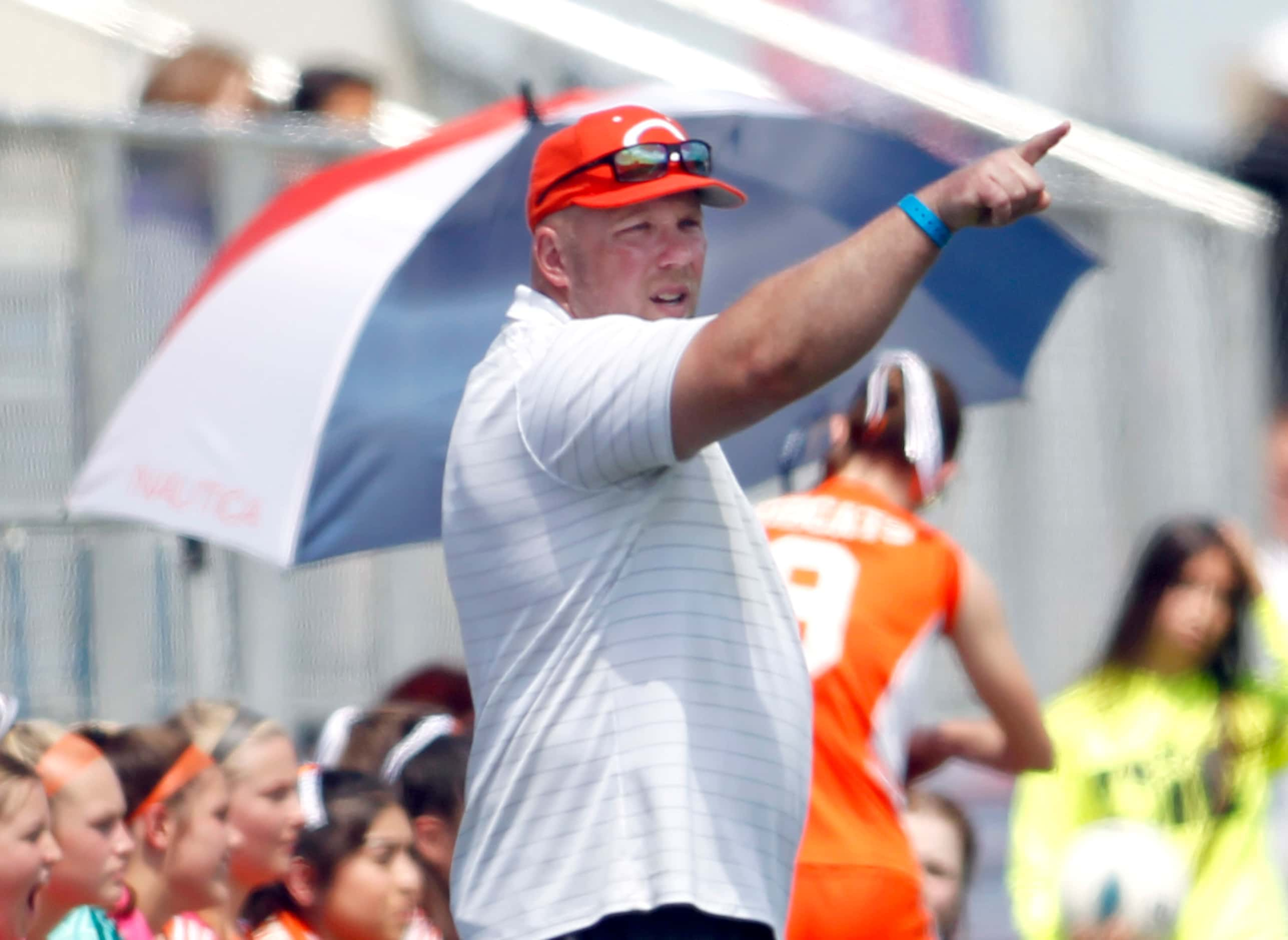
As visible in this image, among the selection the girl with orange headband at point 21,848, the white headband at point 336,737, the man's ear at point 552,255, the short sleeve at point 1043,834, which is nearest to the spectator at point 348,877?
the white headband at point 336,737

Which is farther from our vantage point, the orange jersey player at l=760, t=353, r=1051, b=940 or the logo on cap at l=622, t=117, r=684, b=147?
the orange jersey player at l=760, t=353, r=1051, b=940

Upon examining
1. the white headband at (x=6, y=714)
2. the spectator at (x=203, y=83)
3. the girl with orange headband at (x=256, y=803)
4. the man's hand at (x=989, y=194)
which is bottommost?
the girl with orange headband at (x=256, y=803)

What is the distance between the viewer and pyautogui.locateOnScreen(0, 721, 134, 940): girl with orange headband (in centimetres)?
436

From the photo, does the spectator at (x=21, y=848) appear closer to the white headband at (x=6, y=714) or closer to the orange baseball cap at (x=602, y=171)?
the white headband at (x=6, y=714)

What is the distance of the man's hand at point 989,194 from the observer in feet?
7.59

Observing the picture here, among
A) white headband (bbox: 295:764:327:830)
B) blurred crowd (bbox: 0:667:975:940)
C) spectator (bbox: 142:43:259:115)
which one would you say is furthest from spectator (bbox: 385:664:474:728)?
spectator (bbox: 142:43:259:115)

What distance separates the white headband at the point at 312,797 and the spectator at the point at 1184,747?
1.55m

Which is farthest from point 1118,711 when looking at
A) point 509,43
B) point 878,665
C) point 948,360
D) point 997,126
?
point 509,43

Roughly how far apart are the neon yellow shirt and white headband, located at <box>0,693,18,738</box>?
7.22 ft

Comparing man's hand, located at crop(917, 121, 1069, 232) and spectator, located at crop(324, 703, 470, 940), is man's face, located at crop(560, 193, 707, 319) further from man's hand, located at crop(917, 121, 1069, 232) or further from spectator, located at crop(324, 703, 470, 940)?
spectator, located at crop(324, 703, 470, 940)

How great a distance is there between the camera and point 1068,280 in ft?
16.9

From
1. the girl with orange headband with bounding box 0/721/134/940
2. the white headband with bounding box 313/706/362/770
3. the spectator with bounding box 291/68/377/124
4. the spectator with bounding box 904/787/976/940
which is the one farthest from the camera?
the spectator with bounding box 291/68/377/124

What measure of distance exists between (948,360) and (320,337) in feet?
4.99

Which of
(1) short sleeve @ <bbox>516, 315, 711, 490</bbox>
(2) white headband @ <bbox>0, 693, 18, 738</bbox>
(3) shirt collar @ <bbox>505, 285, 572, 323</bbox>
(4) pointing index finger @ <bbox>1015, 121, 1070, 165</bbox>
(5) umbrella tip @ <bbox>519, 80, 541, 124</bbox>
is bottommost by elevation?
(2) white headband @ <bbox>0, 693, 18, 738</bbox>
